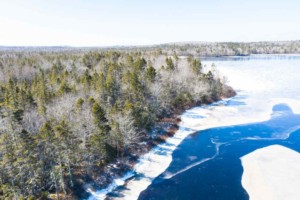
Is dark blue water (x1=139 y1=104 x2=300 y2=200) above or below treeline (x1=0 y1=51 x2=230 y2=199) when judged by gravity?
below

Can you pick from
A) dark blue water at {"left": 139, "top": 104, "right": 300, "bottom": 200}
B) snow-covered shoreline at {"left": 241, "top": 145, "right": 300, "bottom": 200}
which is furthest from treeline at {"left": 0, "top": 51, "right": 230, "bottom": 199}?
snow-covered shoreline at {"left": 241, "top": 145, "right": 300, "bottom": 200}

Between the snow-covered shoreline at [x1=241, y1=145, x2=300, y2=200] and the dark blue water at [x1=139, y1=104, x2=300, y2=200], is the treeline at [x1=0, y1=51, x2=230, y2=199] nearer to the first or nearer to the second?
the dark blue water at [x1=139, y1=104, x2=300, y2=200]

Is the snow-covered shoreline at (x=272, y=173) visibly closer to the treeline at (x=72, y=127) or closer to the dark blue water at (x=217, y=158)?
the dark blue water at (x=217, y=158)

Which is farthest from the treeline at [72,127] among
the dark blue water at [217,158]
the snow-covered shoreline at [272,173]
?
the snow-covered shoreline at [272,173]

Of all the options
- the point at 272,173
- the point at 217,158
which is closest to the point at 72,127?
the point at 217,158

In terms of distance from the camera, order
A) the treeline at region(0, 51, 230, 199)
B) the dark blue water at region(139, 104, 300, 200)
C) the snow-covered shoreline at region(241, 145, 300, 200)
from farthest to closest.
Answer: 1. the dark blue water at region(139, 104, 300, 200)
2. the snow-covered shoreline at region(241, 145, 300, 200)
3. the treeline at region(0, 51, 230, 199)

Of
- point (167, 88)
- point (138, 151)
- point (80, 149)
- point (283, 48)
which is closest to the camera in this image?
point (80, 149)

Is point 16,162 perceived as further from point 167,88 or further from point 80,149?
point 167,88

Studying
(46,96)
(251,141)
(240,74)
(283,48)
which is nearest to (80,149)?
(46,96)
